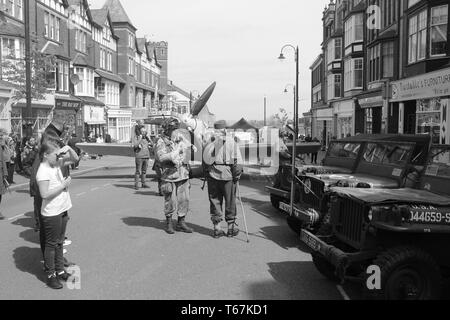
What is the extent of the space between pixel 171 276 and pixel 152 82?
228 ft

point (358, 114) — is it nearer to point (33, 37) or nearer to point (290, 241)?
point (33, 37)

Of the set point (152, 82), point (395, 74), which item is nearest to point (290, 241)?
point (395, 74)

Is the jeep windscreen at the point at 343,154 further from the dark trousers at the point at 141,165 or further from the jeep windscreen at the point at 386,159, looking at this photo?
the dark trousers at the point at 141,165

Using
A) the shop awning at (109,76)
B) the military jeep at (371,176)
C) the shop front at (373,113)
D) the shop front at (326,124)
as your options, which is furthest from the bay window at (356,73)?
the military jeep at (371,176)

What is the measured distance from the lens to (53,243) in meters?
5.12

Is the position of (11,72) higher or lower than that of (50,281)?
higher

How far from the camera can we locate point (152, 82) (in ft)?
239

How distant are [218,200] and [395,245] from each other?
3637 millimetres

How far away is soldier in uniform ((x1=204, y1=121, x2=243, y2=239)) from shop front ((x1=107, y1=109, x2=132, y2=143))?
133 feet

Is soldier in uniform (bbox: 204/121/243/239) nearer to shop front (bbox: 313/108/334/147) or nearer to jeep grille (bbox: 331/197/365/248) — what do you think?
jeep grille (bbox: 331/197/365/248)

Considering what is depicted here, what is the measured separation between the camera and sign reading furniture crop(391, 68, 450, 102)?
723 inches

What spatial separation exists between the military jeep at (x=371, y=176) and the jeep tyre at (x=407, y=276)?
164 centimetres

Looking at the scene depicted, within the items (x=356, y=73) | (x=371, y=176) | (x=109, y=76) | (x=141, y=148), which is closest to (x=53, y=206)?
(x=371, y=176)
